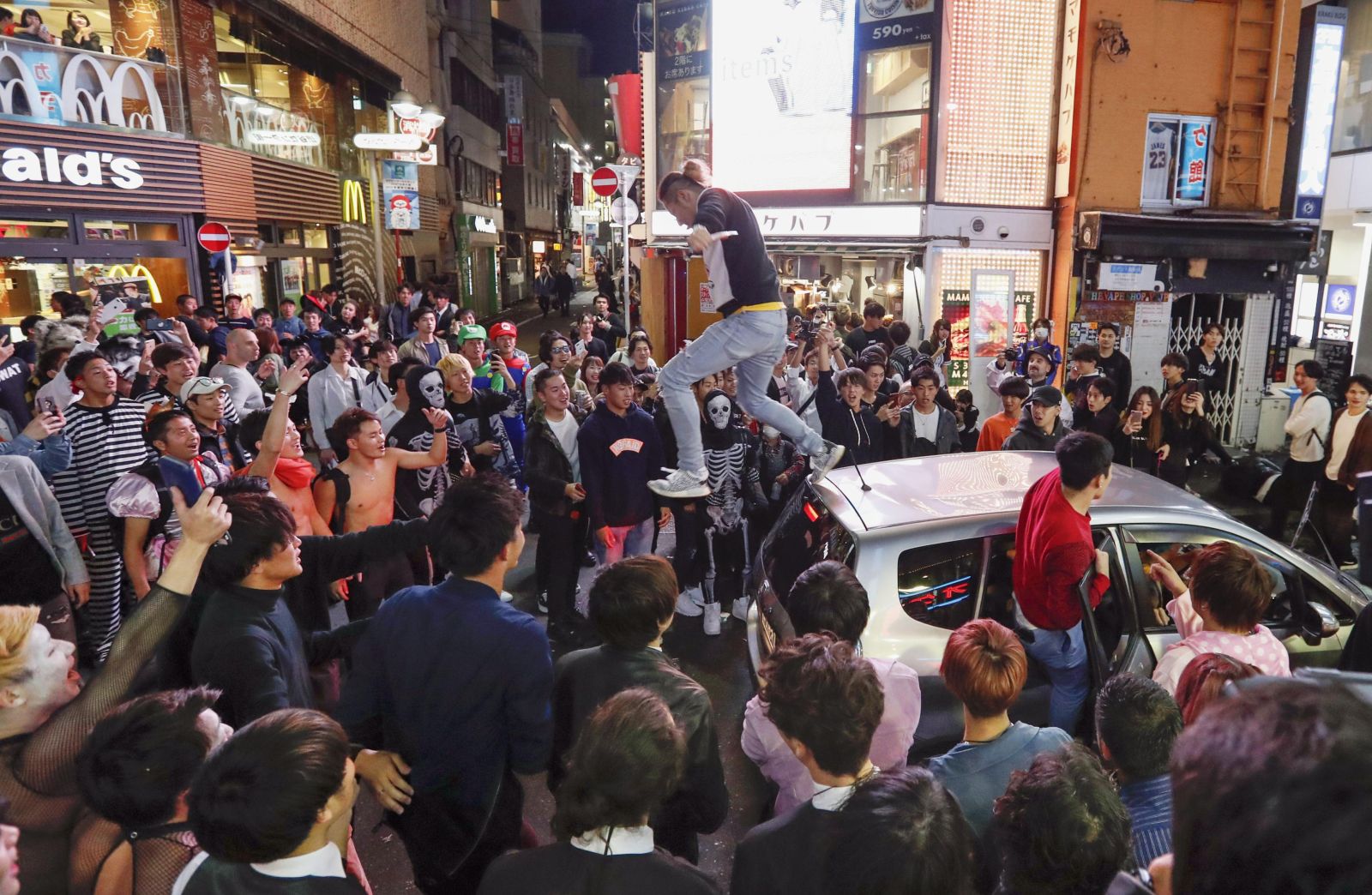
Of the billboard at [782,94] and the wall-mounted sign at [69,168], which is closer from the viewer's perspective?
the wall-mounted sign at [69,168]

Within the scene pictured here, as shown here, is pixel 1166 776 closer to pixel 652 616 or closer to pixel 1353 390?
pixel 652 616

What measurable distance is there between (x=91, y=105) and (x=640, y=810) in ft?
48.4

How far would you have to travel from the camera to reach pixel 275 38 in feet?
57.9

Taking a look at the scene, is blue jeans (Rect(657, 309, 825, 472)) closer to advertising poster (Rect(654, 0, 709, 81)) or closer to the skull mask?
the skull mask

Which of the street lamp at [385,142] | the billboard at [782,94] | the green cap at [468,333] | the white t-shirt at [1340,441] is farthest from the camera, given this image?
the street lamp at [385,142]

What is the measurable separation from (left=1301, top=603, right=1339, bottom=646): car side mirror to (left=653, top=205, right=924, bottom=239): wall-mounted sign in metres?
10.3

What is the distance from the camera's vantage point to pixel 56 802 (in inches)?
81.4

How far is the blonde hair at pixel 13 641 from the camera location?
2125mm

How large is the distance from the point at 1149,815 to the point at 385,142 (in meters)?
19.8

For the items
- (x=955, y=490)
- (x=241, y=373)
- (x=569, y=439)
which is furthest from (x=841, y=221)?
(x=955, y=490)

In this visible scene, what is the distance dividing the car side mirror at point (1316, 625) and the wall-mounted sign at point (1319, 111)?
38.5 feet

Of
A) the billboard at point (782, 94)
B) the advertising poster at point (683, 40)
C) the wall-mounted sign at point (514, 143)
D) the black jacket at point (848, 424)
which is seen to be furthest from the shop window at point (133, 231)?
the wall-mounted sign at point (514, 143)

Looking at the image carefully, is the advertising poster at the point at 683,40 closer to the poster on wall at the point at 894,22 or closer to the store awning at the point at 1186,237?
the poster on wall at the point at 894,22

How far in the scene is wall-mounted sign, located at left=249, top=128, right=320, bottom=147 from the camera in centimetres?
1694
